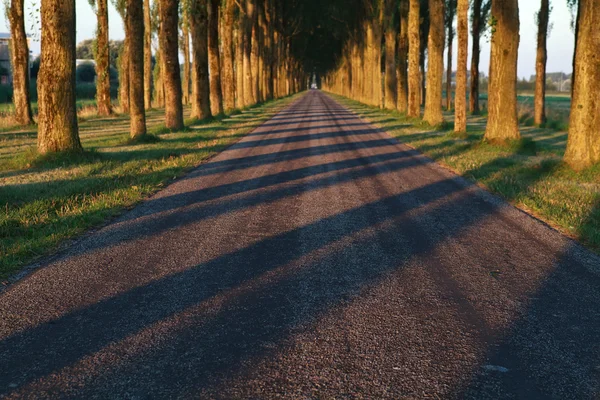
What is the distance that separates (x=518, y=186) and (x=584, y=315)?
20.7ft

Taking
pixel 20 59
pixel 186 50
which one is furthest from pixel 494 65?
pixel 186 50

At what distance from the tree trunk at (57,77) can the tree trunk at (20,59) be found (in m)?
11.7

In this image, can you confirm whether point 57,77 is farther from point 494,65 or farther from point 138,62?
point 494,65

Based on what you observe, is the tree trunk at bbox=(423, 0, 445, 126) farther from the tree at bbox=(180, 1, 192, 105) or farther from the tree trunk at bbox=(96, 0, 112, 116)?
the tree at bbox=(180, 1, 192, 105)

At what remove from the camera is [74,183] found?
408 inches

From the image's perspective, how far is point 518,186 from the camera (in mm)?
10516

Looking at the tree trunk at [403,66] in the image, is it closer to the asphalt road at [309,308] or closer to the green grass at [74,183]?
the green grass at [74,183]

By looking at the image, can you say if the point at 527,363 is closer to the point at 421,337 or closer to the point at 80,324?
the point at 421,337

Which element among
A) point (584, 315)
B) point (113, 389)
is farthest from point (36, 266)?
point (584, 315)

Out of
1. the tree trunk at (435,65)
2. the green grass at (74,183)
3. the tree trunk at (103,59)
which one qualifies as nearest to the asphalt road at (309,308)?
the green grass at (74,183)

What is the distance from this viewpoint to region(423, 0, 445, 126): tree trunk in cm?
2530

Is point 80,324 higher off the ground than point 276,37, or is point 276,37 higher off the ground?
point 276,37

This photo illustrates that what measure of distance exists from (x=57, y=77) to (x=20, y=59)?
1211 centimetres

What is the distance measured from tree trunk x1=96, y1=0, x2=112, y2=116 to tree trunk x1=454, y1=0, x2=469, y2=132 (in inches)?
766
